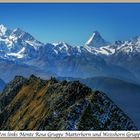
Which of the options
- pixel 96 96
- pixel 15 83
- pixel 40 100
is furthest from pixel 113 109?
pixel 15 83

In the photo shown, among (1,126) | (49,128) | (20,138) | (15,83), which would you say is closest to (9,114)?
(1,126)

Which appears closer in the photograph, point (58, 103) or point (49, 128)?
point (49, 128)

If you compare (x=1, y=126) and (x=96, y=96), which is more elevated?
(x=96, y=96)

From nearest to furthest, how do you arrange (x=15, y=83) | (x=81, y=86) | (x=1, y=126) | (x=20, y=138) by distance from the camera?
(x=20, y=138)
(x=81, y=86)
(x=1, y=126)
(x=15, y=83)

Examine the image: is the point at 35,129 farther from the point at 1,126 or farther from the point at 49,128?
the point at 1,126

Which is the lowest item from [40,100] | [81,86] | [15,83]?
[15,83]

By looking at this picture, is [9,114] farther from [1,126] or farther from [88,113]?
[88,113]

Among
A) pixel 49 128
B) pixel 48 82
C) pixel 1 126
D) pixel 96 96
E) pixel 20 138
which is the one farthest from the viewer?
pixel 48 82
